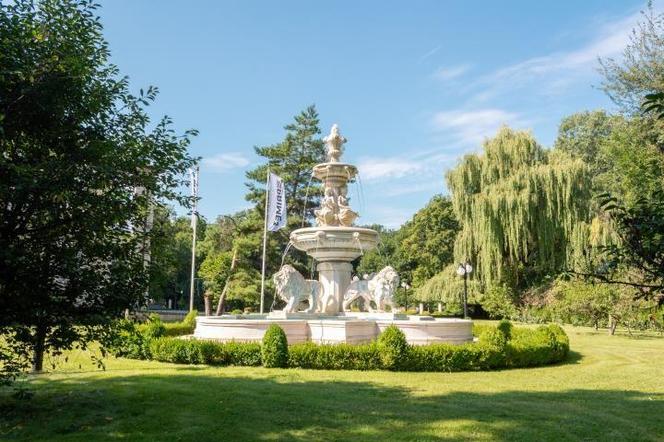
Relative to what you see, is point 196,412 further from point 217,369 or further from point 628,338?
point 628,338

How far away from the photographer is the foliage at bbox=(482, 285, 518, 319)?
3008cm

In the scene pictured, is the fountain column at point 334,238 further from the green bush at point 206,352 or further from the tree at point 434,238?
the tree at point 434,238

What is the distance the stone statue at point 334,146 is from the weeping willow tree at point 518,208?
518 inches

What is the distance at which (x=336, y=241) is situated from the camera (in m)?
15.6

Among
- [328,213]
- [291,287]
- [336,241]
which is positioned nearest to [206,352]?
[291,287]

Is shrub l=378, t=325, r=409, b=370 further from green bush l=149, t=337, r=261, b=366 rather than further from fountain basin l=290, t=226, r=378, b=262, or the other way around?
fountain basin l=290, t=226, r=378, b=262

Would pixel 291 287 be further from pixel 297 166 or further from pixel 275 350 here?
pixel 297 166

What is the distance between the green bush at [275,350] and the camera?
38.7 ft

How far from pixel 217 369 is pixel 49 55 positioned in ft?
24.8

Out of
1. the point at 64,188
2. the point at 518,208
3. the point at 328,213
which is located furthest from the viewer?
the point at 518,208

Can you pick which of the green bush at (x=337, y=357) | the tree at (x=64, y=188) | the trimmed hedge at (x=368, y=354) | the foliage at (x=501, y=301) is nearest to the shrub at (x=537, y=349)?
the trimmed hedge at (x=368, y=354)

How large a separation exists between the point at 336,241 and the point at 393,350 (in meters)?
4.72

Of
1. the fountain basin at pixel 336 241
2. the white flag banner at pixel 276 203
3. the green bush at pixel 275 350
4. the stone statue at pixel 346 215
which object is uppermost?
the white flag banner at pixel 276 203

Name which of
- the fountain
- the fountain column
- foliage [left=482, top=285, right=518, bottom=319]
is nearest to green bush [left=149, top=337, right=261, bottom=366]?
the fountain
